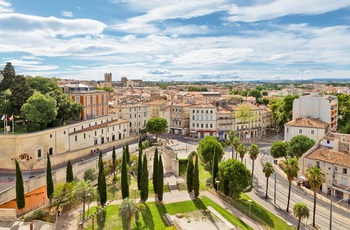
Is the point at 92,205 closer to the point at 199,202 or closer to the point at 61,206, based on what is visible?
the point at 61,206

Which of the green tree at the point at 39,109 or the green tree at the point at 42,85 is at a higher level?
the green tree at the point at 42,85

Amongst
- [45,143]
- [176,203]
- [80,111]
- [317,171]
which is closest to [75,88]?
[80,111]

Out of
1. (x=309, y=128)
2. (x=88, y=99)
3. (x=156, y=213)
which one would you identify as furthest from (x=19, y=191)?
(x=309, y=128)

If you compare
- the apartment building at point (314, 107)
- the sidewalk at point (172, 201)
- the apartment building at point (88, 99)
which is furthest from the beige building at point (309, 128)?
the apartment building at point (88, 99)

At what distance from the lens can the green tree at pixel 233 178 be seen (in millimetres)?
41531

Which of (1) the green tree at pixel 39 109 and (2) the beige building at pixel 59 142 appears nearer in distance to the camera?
(2) the beige building at pixel 59 142

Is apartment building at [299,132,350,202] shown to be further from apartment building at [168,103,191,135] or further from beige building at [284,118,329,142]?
apartment building at [168,103,191,135]

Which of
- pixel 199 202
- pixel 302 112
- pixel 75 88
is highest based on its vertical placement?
pixel 75 88

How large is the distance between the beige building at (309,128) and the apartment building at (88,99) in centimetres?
4248

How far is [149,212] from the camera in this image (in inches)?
1417

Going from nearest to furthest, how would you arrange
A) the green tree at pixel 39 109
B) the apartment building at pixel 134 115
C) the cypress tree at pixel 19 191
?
the cypress tree at pixel 19 191, the green tree at pixel 39 109, the apartment building at pixel 134 115

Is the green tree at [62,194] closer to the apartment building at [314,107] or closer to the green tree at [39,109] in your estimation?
the green tree at [39,109]

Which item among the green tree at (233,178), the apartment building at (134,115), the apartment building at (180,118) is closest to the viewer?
the green tree at (233,178)

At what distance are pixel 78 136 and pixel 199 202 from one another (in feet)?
96.3
